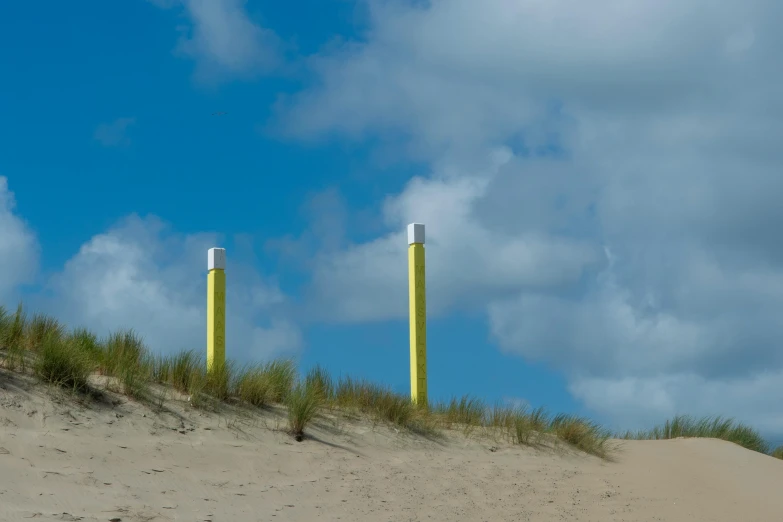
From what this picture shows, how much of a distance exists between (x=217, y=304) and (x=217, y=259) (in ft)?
2.32

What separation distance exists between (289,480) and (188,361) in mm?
2145

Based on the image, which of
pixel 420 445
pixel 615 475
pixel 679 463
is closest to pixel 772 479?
pixel 679 463

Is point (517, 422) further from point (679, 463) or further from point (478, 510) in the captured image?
point (478, 510)

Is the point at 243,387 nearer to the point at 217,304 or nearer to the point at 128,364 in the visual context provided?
the point at 128,364

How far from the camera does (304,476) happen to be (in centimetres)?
889

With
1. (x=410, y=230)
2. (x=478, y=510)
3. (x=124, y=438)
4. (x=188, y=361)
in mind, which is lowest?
(x=478, y=510)

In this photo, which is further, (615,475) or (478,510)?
(615,475)

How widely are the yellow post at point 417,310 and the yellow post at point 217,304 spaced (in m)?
3.05

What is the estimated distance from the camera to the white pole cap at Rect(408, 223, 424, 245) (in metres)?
13.7

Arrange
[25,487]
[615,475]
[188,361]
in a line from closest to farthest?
[25,487] < [188,361] < [615,475]

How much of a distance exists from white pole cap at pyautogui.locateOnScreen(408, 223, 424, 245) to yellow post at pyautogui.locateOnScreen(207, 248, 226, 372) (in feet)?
10.1

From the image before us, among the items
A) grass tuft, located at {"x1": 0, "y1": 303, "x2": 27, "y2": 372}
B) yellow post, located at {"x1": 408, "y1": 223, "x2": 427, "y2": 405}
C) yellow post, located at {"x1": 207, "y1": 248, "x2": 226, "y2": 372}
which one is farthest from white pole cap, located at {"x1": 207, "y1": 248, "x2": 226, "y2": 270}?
grass tuft, located at {"x1": 0, "y1": 303, "x2": 27, "y2": 372}

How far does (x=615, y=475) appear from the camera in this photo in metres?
10.9

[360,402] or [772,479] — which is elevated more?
[360,402]
